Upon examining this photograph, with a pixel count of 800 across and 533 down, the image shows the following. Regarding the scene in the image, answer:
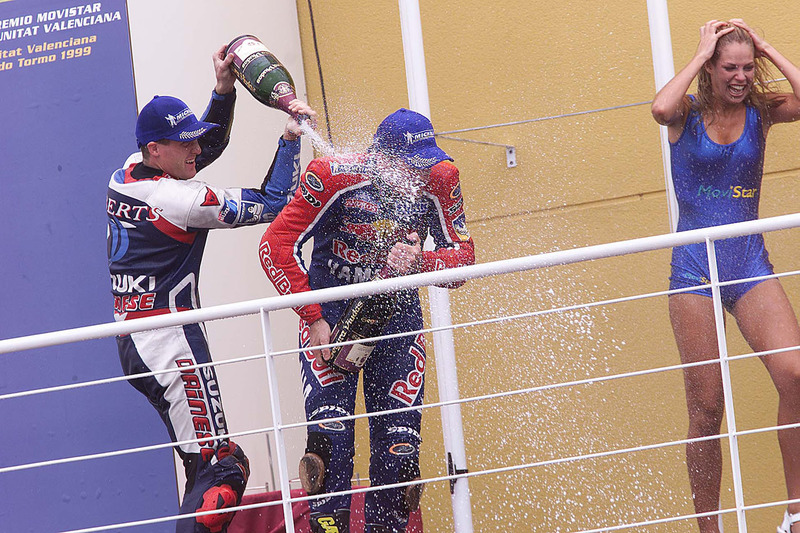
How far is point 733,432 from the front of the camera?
198cm

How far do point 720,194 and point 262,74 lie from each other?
1418mm

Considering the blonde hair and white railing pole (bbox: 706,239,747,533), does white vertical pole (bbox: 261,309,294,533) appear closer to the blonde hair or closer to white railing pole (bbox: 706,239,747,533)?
white railing pole (bbox: 706,239,747,533)

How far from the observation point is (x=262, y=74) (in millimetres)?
2924

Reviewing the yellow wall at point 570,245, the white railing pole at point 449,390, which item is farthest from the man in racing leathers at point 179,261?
the yellow wall at point 570,245

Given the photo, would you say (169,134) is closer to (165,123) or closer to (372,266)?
(165,123)

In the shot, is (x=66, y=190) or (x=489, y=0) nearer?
(x=66, y=190)

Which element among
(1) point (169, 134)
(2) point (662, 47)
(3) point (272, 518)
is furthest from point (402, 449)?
(2) point (662, 47)

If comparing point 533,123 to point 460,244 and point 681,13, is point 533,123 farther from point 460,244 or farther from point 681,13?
point 460,244

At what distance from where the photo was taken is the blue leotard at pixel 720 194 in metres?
2.83

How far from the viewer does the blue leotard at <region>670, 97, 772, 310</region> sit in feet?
9.28

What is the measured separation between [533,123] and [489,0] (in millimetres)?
565

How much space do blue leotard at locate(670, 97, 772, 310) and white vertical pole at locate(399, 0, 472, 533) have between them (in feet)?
2.43

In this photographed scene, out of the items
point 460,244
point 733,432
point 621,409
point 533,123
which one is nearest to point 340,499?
point 460,244

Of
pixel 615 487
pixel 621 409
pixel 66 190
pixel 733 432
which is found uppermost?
pixel 66 190
